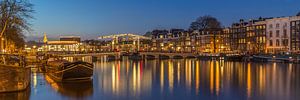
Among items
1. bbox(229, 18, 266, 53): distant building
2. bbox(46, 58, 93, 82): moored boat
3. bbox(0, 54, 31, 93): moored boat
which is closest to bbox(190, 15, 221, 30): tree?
bbox(229, 18, 266, 53): distant building

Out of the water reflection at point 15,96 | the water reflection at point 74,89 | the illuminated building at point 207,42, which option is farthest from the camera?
the illuminated building at point 207,42

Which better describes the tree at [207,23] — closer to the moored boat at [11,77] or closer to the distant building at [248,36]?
the distant building at [248,36]

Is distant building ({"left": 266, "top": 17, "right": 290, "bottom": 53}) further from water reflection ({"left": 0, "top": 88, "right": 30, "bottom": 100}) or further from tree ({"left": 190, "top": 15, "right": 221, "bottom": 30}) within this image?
water reflection ({"left": 0, "top": 88, "right": 30, "bottom": 100})

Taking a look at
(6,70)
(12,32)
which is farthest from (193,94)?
(12,32)

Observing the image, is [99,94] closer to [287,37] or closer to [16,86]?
[16,86]

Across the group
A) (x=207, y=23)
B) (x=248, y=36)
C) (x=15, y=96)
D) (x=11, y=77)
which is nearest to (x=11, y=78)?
(x=11, y=77)

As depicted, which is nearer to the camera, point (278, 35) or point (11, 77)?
point (11, 77)

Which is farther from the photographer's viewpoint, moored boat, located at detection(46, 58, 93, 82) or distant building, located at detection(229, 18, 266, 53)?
distant building, located at detection(229, 18, 266, 53)

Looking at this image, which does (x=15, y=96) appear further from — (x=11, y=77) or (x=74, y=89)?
(x=74, y=89)

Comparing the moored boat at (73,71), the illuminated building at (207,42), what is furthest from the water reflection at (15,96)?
the illuminated building at (207,42)

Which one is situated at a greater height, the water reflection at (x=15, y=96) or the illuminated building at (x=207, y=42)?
the illuminated building at (x=207, y=42)

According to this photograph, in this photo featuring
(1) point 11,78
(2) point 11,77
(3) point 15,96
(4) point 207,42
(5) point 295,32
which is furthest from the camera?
(4) point 207,42

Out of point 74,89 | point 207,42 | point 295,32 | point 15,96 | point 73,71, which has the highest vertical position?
point 295,32

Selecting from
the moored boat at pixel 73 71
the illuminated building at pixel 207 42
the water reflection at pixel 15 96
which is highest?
the illuminated building at pixel 207 42
